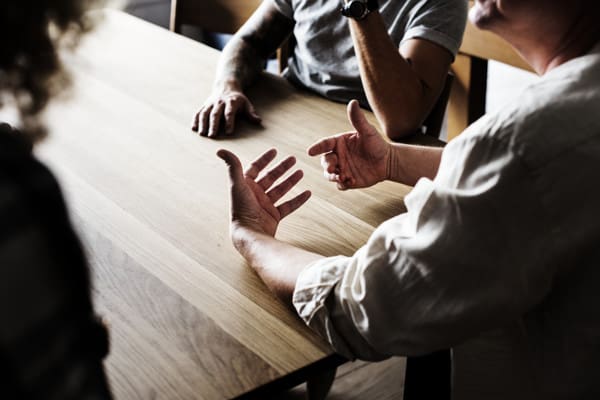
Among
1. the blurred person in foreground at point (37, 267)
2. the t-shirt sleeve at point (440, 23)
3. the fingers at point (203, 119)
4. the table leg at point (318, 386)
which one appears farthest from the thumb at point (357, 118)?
the blurred person in foreground at point (37, 267)

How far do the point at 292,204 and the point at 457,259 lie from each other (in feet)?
1.59

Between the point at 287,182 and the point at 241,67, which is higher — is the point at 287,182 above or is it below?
above

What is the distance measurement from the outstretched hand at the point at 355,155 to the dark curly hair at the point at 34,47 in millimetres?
807

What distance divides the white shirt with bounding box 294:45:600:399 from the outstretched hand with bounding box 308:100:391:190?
16.7 inches

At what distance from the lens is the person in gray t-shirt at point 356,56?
5.65 feet

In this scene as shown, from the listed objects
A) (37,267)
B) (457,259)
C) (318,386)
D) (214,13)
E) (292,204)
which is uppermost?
(37,267)

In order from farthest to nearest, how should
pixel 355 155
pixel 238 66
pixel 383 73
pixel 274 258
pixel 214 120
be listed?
1. pixel 238 66
2. pixel 383 73
3. pixel 214 120
4. pixel 355 155
5. pixel 274 258

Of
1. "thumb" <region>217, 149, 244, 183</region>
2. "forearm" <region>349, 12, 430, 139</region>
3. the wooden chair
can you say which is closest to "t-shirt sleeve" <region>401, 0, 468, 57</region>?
"forearm" <region>349, 12, 430, 139</region>

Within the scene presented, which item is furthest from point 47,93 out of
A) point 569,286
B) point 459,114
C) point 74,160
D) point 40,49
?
point 459,114

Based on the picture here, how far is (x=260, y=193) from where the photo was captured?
1374 mm

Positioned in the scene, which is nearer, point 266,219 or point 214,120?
point 266,219

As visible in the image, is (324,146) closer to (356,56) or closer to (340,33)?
(356,56)

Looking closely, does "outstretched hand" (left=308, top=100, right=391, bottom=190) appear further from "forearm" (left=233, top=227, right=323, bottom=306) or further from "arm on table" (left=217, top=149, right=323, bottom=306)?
"forearm" (left=233, top=227, right=323, bottom=306)

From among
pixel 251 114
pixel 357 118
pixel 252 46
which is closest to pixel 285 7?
pixel 252 46
